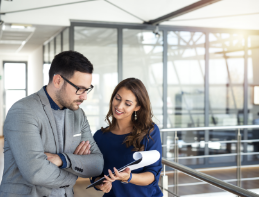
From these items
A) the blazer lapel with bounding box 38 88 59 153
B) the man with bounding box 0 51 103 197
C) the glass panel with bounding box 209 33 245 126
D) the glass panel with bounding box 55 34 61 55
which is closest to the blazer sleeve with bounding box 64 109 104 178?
the man with bounding box 0 51 103 197

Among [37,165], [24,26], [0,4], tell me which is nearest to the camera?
[37,165]

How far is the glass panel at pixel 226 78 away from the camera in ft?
20.5

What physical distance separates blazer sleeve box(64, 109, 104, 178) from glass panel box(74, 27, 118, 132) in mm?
3835

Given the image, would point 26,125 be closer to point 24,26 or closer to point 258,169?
point 24,26

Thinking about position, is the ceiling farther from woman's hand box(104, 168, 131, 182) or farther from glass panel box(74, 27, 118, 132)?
woman's hand box(104, 168, 131, 182)

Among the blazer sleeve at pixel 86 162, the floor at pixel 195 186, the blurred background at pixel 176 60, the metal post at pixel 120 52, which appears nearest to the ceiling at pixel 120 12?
the blurred background at pixel 176 60

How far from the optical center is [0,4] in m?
4.42

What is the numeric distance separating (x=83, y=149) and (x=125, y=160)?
31 cm

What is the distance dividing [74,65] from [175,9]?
340 centimetres

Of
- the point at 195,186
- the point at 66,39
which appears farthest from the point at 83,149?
the point at 66,39

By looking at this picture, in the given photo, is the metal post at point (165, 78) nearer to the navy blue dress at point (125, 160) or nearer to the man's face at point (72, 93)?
the navy blue dress at point (125, 160)

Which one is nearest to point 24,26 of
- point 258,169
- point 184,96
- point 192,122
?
point 184,96

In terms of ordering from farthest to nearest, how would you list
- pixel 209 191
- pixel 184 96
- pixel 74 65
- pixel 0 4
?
pixel 184 96, pixel 209 191, pixel 0 4, pixel 74 65

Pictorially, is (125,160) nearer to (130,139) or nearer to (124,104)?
(130,139)
